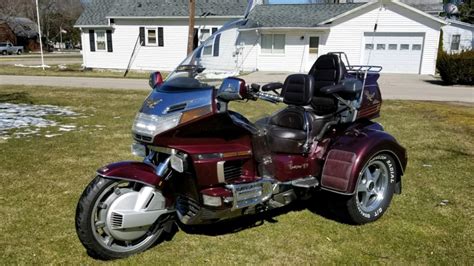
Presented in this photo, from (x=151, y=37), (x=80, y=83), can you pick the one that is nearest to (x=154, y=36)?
(x=151, y=37)

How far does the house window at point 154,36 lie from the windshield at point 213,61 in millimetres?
22919

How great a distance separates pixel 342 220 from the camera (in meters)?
4.14

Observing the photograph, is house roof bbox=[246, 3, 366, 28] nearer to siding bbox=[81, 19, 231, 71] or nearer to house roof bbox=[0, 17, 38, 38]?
siding bbox=[81, 19, 231, 71]

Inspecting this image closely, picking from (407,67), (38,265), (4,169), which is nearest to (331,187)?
(38,265)

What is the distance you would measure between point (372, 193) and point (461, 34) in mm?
31937

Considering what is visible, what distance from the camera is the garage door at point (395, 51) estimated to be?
77.9 feet

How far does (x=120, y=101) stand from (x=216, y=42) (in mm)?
9680

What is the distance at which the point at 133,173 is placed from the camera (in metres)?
3.05

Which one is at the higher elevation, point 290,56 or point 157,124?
point 157,124

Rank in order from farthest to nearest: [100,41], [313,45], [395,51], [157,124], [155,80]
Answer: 1. [100,41]
2. [313,45]
3. [395,51]
4. [155,80]
5. [157,124]

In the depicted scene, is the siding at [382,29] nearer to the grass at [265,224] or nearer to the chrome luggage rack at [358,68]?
the grass at [265,224]

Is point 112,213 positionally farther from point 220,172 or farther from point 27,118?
point 27,118

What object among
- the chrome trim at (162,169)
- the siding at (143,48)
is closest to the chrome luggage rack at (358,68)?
the chrome trim at (162,169)

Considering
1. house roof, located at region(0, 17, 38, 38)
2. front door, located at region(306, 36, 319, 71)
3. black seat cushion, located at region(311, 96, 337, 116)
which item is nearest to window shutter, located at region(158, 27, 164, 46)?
front door, located at region(306, 36, 319, 71)
